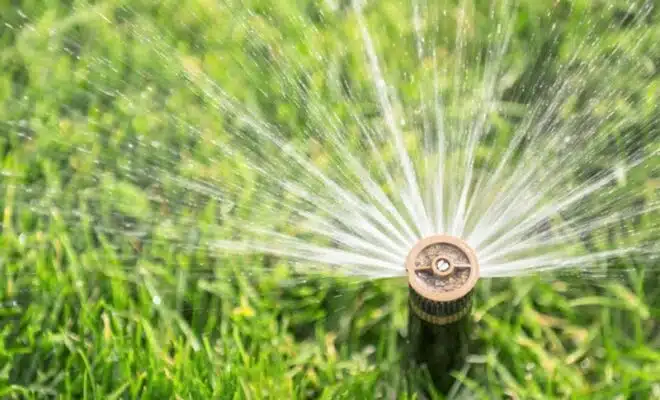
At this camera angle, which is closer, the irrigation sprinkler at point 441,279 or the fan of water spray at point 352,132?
the irrigation sprinkler at point 441,279

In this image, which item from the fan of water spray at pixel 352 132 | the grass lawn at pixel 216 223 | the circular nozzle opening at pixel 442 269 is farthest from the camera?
the fan of water spray at pixel 352 132

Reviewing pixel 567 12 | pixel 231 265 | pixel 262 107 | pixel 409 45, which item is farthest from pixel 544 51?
pixel 231 265

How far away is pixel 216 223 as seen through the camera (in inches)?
90.1

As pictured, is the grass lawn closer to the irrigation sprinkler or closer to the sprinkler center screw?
the irrigation sprinkler

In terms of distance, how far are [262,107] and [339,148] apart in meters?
0.22

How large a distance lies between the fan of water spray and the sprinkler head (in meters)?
0.31

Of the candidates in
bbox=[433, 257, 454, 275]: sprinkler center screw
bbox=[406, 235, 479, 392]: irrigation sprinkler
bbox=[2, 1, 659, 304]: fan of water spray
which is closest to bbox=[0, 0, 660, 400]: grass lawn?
bbox=[2, 1, 659, 304]: fan of water spray

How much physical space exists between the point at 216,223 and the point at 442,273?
2.31 ft

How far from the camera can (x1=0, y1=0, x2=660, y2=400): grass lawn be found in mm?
2059

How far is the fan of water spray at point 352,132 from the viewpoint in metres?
2.25

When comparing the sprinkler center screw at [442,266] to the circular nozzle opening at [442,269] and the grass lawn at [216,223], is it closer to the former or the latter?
the circular nozzle opening at [442,269]

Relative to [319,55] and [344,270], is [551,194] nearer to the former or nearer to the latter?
[344,270]

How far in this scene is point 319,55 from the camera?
2504 mm

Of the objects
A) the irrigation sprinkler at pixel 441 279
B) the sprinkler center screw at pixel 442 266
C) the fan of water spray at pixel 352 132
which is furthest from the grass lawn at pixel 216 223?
the sprinkler center screw at pixel 442 266
